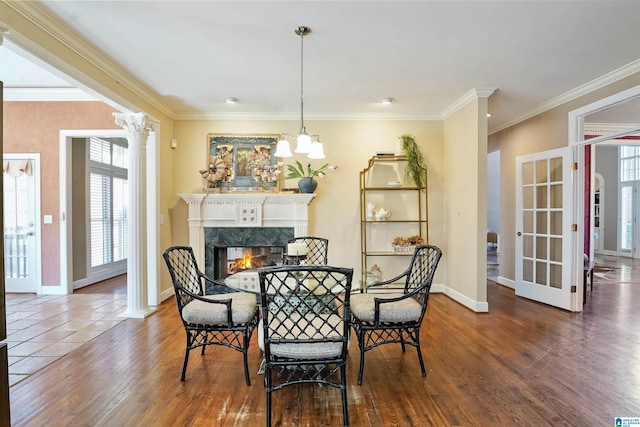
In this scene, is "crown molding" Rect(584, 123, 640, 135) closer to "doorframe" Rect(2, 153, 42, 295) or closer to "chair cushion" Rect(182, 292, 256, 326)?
"chair cushion" Rect(182, 292, 256, 326)

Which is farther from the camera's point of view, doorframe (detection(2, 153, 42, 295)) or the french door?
doorframe (detection(2, 153, 42, 295))

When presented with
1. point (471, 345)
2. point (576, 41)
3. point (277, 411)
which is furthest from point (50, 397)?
point (576, 41)

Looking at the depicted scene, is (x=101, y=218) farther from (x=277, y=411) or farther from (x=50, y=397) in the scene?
(x=277, y=411)

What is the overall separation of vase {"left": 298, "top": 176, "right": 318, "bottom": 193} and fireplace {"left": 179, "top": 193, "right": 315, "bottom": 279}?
100 millimetres

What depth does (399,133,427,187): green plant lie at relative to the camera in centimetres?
448

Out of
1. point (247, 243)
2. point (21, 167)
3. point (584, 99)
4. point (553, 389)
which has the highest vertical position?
point (584, 99)

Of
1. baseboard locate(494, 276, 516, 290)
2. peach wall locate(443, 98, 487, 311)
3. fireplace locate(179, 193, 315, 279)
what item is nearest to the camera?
peach wall locate(443, 98, 487, 311)

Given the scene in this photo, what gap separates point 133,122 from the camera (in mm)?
3764

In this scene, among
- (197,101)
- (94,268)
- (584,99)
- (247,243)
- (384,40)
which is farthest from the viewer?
(94,268)

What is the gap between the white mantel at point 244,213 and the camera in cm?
454

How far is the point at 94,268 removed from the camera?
5445 millimetres

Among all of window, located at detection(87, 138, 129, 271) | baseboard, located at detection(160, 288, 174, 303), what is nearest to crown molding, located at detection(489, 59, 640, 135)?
baseboard, located at detection(160, 288, 174, 303)

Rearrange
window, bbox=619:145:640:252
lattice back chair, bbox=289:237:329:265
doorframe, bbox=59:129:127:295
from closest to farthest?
lattice back chair, bbox=289:237:329:265
doorframe, bbox=59:129:127:295
window, bbox=619:145:640:252

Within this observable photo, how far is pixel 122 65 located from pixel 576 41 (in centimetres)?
409
